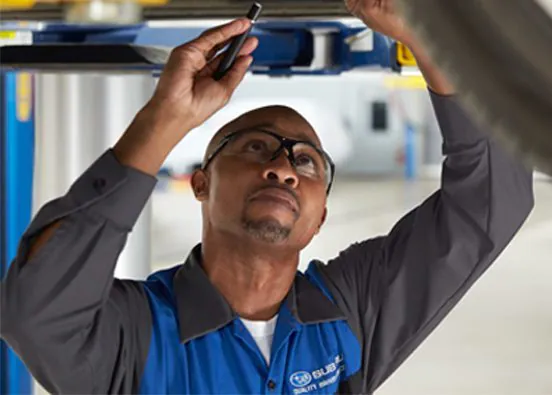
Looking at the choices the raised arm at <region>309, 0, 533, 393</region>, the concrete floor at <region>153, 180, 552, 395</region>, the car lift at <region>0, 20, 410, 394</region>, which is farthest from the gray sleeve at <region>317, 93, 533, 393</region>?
the concrete floor at <region>153, 180, 552, 395</region>

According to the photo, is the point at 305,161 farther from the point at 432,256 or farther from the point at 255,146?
the point at 432,256

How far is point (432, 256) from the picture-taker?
1.28m

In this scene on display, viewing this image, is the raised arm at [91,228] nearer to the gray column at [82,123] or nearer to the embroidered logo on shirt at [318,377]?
the embroidered logo on shirt at [318,377]

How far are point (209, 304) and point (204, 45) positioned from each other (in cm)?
36

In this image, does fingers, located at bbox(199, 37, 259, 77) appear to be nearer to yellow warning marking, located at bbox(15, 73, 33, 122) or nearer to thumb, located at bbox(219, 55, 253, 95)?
thumb, located at bbox(219, 55, 253, 95)

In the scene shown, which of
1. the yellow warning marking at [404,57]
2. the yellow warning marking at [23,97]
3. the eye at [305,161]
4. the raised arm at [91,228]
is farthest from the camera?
the yellow warning marking at [23,97]

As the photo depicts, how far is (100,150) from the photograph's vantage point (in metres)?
2.13

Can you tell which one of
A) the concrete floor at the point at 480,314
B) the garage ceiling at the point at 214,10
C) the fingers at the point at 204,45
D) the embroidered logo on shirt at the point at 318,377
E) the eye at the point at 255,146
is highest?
the garage ceiling at the point at 214,10

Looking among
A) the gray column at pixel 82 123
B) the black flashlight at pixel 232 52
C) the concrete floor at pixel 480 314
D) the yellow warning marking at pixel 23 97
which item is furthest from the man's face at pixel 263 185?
the concrete floor at pixel 480 314

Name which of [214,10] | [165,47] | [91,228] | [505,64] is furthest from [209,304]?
[505,64]

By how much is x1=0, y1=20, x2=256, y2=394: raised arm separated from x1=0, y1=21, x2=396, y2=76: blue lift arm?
0.46 m

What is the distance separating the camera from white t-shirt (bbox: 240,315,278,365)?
4.00ft

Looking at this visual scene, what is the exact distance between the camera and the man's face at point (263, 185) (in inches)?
46.7

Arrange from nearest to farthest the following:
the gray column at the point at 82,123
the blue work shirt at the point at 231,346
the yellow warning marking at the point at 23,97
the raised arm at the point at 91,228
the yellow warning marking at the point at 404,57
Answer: the raised arm at the point at 91,228 < the blue work shirt at the point at 231,346 < the yellow warning marking at the point at 404,57 < the gray column at the point at 82,123 < the yellow warning marking at the point at 23,97
